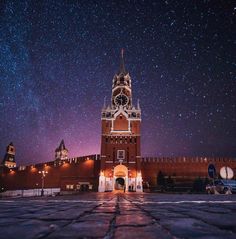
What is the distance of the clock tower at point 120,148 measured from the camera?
41.5 metres

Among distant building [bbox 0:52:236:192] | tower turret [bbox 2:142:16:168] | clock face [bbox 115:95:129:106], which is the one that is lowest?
distant building [bbox 0:52:236:192]

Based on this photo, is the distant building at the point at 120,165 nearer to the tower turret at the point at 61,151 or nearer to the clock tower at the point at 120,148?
the clock tower at the point at 120,148

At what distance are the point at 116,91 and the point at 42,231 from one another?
52.5 m

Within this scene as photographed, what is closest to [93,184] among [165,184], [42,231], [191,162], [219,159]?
[165,184]

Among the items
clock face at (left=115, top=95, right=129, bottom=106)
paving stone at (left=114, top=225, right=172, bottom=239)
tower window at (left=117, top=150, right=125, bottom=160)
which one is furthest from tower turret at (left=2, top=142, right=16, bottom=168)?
paving stone at (left=114, top=225, right=172, bottom=239)

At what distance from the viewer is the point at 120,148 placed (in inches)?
1722

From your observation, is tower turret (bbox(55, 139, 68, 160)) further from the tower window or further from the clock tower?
the tower window

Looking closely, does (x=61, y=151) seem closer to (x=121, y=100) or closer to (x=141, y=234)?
(x=121, y=100)

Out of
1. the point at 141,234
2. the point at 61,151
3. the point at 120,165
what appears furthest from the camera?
the point at 61,151

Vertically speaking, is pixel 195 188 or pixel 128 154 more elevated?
pixel 128 154

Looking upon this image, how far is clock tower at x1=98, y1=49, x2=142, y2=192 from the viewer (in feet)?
136

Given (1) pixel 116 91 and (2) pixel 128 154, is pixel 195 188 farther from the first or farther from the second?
(1) pixel 116 91

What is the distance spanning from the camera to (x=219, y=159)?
46.6 metres

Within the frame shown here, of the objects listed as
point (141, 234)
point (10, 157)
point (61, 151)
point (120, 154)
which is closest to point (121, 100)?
point (120, 154)
